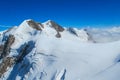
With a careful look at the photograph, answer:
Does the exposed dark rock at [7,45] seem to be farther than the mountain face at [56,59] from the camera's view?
Yes

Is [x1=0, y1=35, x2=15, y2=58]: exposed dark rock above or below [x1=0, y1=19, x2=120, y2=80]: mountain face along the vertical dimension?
above

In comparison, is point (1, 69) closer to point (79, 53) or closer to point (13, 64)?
point (13, 64)

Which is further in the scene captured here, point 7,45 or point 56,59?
point 7,45

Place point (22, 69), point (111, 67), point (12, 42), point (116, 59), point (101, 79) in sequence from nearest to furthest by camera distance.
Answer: point (101, 79) → point (111, 67) → point (116, 59) → point (22, 69) → point (12, 42)

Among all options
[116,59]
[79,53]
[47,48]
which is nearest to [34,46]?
[47,48]

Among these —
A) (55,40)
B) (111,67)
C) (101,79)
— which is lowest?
(101,79)

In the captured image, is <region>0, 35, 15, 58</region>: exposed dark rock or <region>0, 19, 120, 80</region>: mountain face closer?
<region>0, 19, 120, 80</region>: mountain face

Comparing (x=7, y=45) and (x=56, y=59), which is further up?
(x=7, y=45)

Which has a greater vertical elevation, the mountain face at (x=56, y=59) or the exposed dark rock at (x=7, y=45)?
the exposed dark rock at (x=7, y=45)
